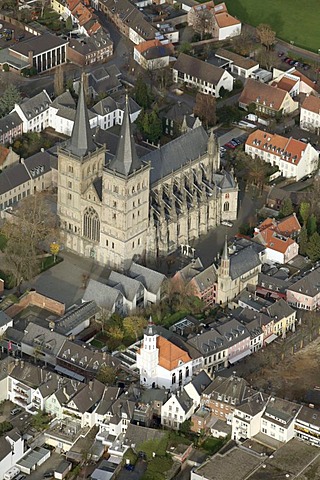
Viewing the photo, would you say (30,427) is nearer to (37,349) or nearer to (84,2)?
(37,349)

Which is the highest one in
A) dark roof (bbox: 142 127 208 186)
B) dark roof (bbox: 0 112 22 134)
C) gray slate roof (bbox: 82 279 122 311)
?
dark roof (bbox: 142 127 208 186)

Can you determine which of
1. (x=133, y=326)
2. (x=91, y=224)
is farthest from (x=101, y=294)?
(x=91, y=224)

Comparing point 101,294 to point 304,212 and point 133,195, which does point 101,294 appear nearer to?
point 133,195

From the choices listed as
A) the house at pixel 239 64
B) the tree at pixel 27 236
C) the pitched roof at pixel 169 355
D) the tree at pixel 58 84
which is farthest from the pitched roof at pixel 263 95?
the pitched roof at pixel 169 355

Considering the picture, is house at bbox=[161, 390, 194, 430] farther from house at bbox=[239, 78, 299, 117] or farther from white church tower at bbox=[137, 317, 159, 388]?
house at bbox=[239, 78, 299, 117]

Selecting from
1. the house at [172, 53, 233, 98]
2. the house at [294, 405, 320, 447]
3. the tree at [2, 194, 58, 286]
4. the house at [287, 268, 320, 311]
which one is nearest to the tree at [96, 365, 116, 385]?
Result: the house at [294, 405, 320, 447]

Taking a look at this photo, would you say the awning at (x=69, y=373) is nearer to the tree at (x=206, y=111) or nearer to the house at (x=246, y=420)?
the house at (x=246, y=420)
